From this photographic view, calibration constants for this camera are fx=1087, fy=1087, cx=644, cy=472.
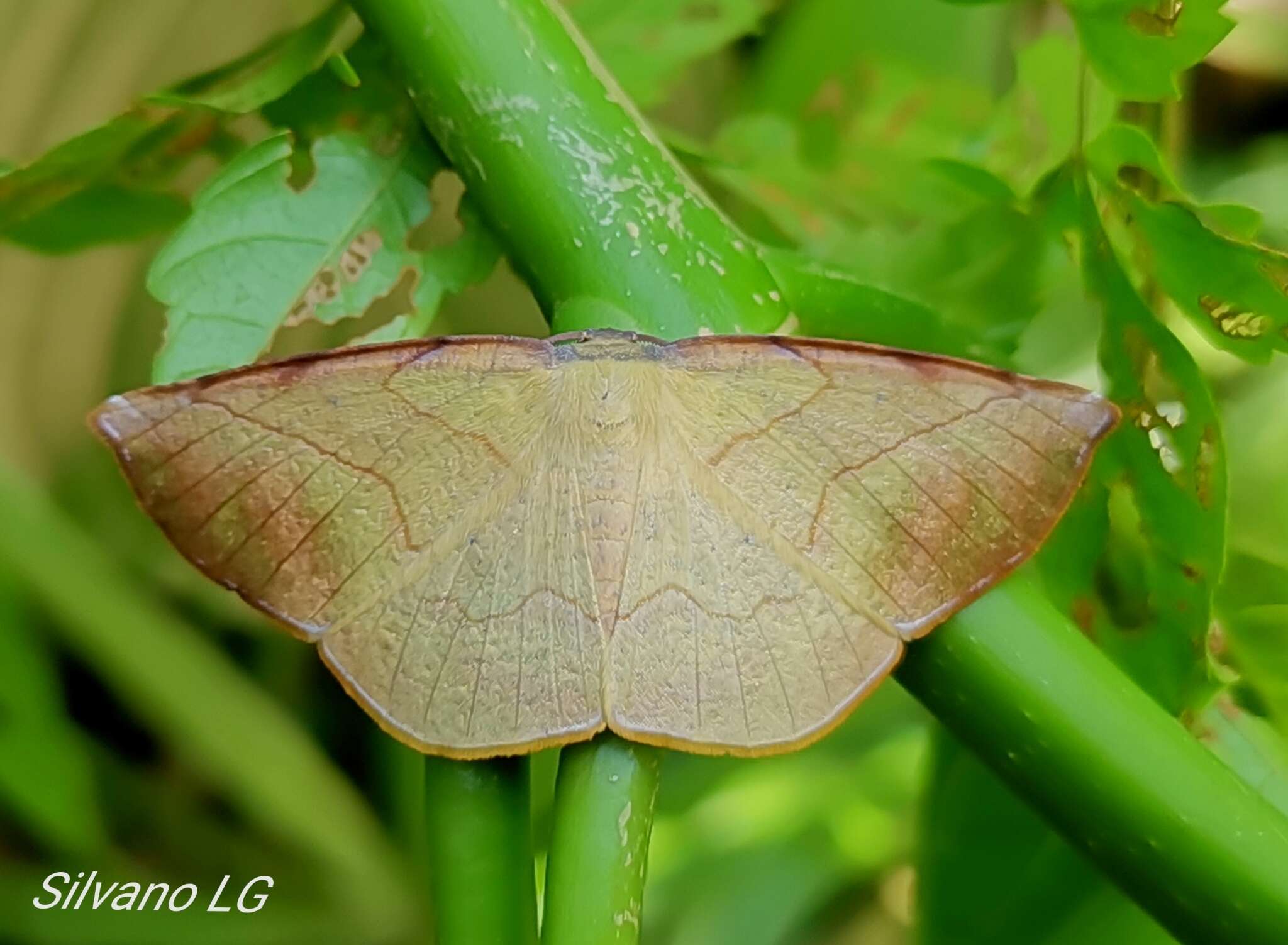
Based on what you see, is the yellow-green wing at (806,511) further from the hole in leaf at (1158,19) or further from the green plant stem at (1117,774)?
the hole in leaf at (1158,19)

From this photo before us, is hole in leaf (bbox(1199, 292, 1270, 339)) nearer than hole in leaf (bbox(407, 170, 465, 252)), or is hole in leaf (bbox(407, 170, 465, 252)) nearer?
hole in leaf (bbox(1199, 292, 1270, 339))

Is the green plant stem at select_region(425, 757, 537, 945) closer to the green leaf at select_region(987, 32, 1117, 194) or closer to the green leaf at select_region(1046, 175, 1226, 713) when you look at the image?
the green leaf at select_region(1046, 175, 1226, 713)

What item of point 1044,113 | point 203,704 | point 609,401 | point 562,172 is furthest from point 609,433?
point 203,704

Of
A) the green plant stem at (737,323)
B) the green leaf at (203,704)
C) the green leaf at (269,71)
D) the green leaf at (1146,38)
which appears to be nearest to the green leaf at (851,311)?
the green plant stem at (737,323)

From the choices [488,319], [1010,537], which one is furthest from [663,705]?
[488,319]

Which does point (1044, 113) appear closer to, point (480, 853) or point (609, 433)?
point (609, 433)

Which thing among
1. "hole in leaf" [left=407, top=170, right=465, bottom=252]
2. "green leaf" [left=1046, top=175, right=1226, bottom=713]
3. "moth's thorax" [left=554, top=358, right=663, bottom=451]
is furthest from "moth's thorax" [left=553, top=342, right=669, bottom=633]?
"green leaf" [left=1046, top=175, right=1226, bottom=713]
